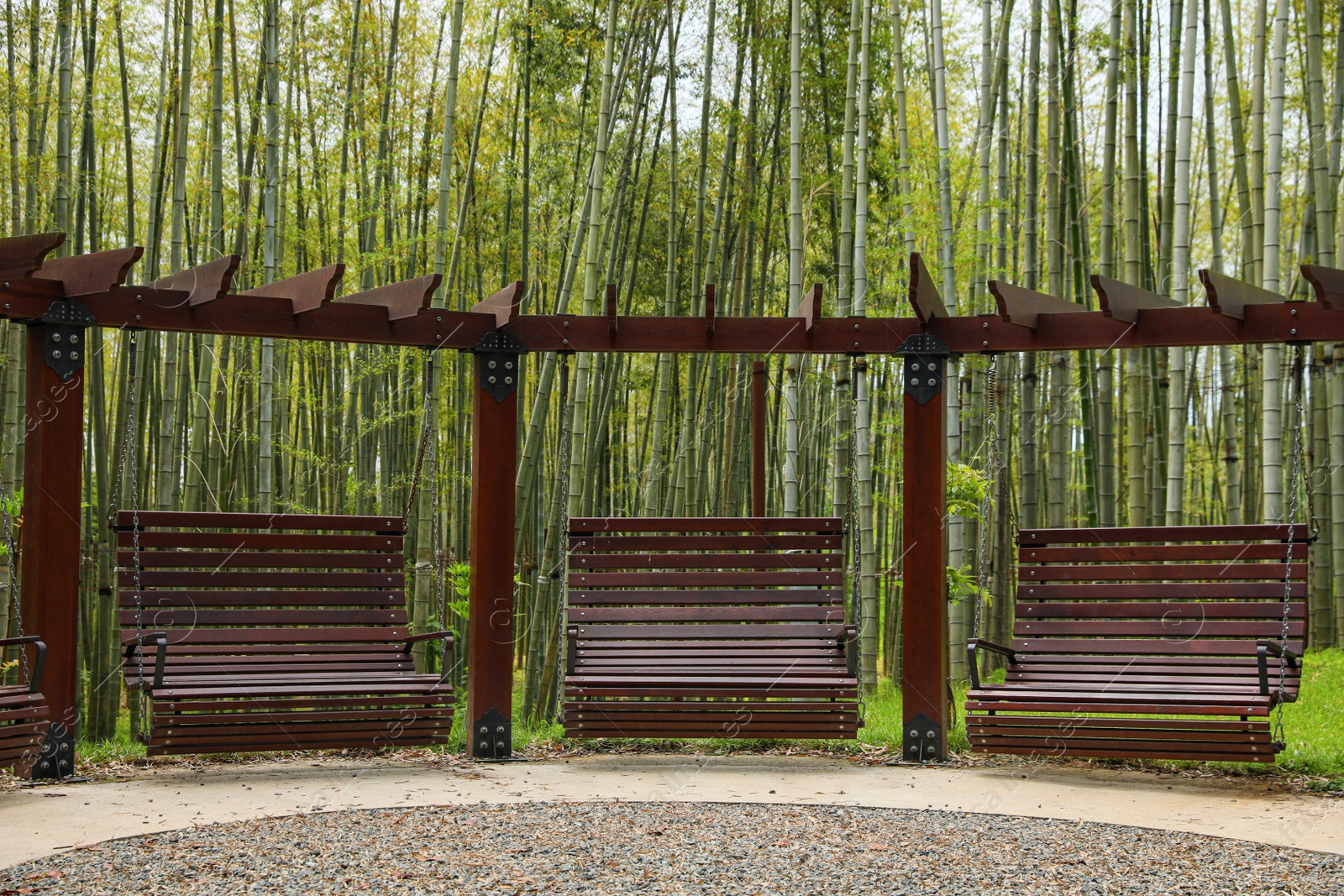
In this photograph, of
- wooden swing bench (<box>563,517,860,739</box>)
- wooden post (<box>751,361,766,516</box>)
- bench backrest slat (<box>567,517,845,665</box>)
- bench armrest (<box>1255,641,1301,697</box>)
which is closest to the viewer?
bench armrest (<box>1255,641,1301,697</box>)

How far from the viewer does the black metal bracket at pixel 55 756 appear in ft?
10.6

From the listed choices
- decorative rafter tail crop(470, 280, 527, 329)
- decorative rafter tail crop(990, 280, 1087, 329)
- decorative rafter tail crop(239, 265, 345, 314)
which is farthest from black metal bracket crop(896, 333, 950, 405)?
decorative rafter tail crop(239, 265, 345, 314)

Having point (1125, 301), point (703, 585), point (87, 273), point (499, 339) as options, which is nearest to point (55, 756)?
point (87, 273)

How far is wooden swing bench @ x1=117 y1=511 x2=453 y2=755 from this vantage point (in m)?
3.35

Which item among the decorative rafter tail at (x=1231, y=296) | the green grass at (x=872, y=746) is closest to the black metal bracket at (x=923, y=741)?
the green grass at (x=872, y=746)

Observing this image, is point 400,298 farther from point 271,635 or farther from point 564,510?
point 271,635

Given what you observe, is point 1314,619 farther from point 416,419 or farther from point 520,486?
point 416,419

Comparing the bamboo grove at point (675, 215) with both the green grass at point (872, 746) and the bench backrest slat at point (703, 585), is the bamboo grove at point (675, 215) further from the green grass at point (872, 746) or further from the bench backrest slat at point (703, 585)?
the green grass at point (872, 746)

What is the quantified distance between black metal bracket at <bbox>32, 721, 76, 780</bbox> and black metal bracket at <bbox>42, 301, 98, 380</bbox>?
3.30ft

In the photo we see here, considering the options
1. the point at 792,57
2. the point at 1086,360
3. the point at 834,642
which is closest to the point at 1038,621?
the point at 834,642

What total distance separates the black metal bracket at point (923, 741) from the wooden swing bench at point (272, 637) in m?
1.45

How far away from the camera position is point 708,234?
782 cm

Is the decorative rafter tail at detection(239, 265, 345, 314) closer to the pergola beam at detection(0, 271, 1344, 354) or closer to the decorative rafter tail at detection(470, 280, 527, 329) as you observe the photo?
the pergola beam at detection(0, 271, 1344, 354)

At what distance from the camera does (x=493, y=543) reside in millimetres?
3766
